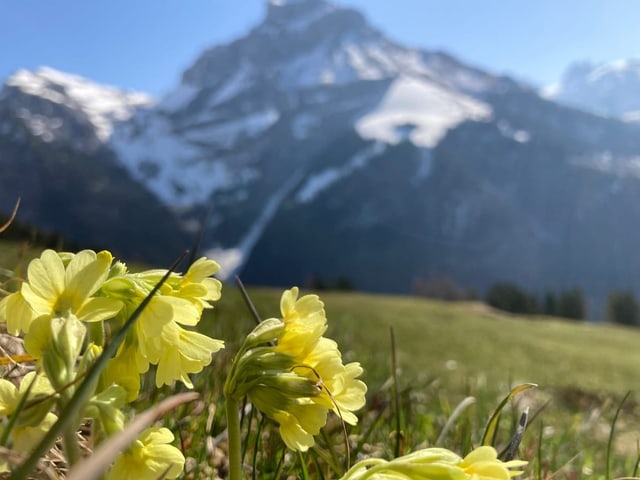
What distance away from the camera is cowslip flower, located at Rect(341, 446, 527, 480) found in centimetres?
50

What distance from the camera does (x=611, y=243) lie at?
108m

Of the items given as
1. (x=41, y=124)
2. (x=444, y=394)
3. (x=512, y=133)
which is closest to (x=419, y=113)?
(x=512, y=133)

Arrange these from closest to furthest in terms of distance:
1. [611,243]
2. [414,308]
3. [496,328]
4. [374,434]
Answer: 1. [374,434]
2. [496,328]
3. [414,308]
4. [611,243]

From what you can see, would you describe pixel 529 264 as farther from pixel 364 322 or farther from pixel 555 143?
pixel 364 322

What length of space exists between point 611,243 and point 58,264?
120125mm

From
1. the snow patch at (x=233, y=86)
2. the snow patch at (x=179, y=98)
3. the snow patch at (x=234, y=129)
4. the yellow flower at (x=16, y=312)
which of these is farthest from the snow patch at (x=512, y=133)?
the yellow flower at (x=16, y=312)

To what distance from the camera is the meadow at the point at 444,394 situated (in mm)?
1075

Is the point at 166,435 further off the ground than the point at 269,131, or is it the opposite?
the point at 269,131

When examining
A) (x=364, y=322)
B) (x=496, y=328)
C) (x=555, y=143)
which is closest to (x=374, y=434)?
(x=364, y=322)

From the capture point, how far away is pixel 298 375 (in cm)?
58

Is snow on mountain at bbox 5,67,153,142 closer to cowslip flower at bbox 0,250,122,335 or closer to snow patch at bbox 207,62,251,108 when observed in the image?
snow patch at bbox 207,62,251,108

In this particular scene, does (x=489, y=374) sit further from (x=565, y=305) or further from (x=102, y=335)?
(x=565, y=305)

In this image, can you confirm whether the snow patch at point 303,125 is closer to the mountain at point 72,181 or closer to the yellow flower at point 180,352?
the mountain at point 72,181

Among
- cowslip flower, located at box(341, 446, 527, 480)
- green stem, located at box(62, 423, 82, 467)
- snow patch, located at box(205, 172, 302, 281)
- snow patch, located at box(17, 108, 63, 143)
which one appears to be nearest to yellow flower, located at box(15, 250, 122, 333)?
green stem, located at box(62, 423, 82, 467)
